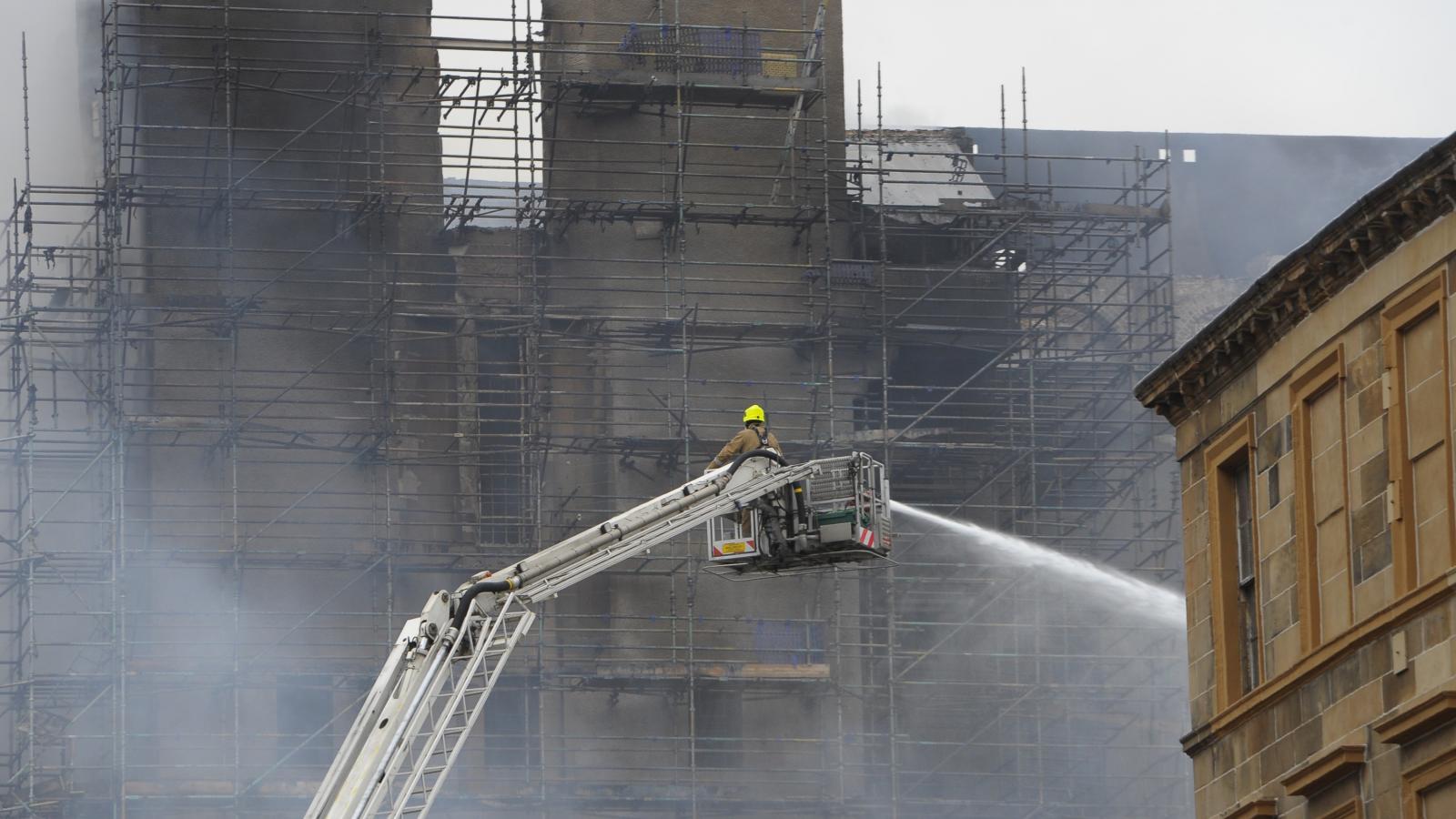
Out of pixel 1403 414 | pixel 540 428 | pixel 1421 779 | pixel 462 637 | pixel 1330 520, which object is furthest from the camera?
pixel 540 428

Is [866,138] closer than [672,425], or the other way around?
[672,425]

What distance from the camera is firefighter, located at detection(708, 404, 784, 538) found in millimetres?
34125

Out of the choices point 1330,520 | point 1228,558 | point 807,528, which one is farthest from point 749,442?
point 1330,520

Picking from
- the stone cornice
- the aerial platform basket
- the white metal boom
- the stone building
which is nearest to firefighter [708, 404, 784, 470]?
the white metal boom

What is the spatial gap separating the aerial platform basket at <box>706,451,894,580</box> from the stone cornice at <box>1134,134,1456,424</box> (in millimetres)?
3183

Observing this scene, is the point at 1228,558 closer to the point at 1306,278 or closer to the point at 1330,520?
the point at 1330,520

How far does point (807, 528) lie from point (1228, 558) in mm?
4623

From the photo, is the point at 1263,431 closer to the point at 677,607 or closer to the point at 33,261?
the point at 677,607

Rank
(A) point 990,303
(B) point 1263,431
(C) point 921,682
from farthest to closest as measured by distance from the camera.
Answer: (A) point 990,303
(C) point 921,682
(B) point 1263,431

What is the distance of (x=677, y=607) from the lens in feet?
187

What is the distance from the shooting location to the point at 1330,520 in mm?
29375

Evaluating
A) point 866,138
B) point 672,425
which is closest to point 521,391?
point 672,425

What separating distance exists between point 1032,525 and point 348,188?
13755 mm

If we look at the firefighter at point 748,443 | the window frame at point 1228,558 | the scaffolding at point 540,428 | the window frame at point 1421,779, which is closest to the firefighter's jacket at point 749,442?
the firefighter at point 748,443
